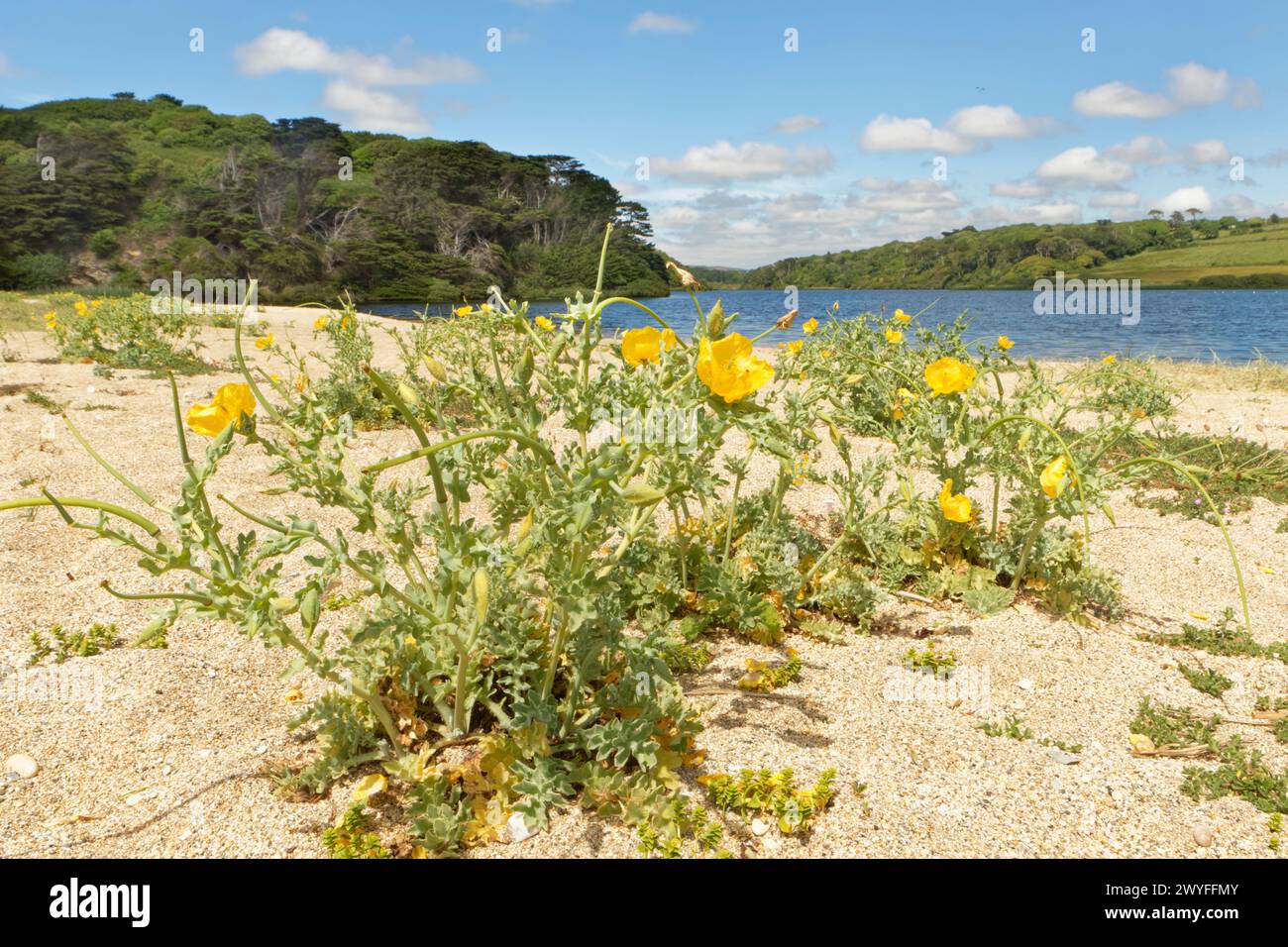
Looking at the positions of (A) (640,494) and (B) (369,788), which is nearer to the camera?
(A) (640,494)

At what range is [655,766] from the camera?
65.9 inches

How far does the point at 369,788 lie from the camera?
1681mm

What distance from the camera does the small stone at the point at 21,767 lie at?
5.75 ft

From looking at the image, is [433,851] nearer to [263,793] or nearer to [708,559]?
[263,793]

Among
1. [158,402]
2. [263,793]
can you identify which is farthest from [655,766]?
[158,402]

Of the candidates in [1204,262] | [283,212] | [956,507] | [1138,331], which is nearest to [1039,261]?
[1204,262]

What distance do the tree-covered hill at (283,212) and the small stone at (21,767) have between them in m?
27.7

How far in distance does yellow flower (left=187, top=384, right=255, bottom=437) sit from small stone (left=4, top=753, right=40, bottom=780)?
1030 millimetres

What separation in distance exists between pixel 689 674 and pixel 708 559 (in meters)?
0.51

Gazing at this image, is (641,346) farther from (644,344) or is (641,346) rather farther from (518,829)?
(518,829)

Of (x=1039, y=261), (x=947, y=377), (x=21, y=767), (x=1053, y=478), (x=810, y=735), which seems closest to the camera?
(x=21, y=767)

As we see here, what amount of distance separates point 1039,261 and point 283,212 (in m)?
53.7

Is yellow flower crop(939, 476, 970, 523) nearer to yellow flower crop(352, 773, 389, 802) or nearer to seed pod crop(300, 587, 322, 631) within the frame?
yellow flower crop(352, 773, 389, 802)
